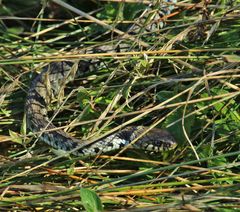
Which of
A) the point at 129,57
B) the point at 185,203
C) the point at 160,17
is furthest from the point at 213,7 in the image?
the point at 185,203

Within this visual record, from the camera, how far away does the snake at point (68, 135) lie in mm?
3939

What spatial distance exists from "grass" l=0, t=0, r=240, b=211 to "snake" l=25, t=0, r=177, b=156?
0.06 m

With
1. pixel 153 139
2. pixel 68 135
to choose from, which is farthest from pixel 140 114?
pixel 68 135

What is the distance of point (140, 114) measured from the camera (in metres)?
3.86

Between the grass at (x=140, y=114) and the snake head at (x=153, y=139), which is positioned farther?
the snake head at (x=153, y=139)

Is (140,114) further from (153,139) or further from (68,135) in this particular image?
(68,135)

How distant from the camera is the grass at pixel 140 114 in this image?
3.46 meters

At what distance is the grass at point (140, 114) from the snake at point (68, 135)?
6 centimetres

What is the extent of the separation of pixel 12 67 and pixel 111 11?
36.0 inches

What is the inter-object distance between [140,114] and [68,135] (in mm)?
604

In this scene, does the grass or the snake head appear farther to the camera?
the snake head

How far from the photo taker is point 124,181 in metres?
3.76

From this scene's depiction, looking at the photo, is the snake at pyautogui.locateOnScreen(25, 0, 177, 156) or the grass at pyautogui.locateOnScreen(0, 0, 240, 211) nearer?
the grass at pyautogui.locateOnScreen(0, 0, 240, 211)

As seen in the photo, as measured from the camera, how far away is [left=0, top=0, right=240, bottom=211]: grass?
3.46 meters
